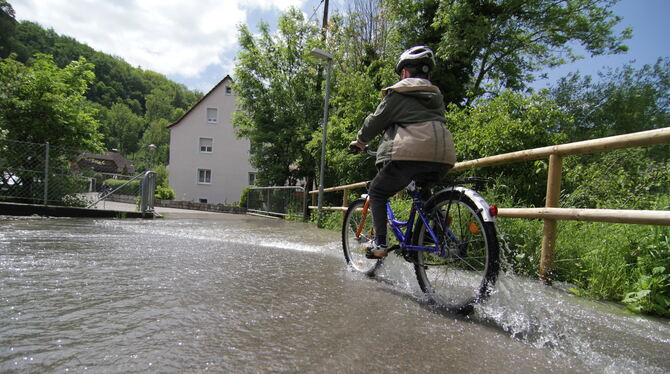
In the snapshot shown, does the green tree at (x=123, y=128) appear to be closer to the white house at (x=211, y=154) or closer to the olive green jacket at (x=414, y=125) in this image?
the white house at (x=211, y=154)

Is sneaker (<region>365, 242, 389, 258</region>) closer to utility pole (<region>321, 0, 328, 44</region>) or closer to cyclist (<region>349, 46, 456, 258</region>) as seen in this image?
cyclist (<region>349, 46, 456, 258</region>)

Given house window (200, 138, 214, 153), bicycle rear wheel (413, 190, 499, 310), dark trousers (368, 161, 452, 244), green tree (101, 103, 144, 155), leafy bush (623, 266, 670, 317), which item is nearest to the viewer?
bicycle rear wheel (413, 190, 499, 310)

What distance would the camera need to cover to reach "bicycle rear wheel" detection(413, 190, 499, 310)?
2.22 metres

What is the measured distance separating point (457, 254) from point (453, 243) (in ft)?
0.27

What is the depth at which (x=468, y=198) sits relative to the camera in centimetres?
241

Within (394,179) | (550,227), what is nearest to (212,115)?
(394,179)

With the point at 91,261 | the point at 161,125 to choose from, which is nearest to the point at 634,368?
the point at 91,261

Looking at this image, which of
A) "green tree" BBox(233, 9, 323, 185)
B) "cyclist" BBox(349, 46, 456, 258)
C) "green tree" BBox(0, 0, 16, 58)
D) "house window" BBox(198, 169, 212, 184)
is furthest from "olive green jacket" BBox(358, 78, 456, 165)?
"green tree" BBox(0, 0, 16, 58)

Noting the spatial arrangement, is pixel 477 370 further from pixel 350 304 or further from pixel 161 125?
pixel 161 125

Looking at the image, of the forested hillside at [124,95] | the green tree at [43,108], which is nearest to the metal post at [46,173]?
the green tree at [43,108]

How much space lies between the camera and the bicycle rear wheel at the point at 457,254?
222 centimetres

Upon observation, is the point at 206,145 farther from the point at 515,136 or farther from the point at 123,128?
the point at 123,128

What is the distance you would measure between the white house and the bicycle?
36.1 m

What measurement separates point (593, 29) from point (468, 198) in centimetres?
1761
